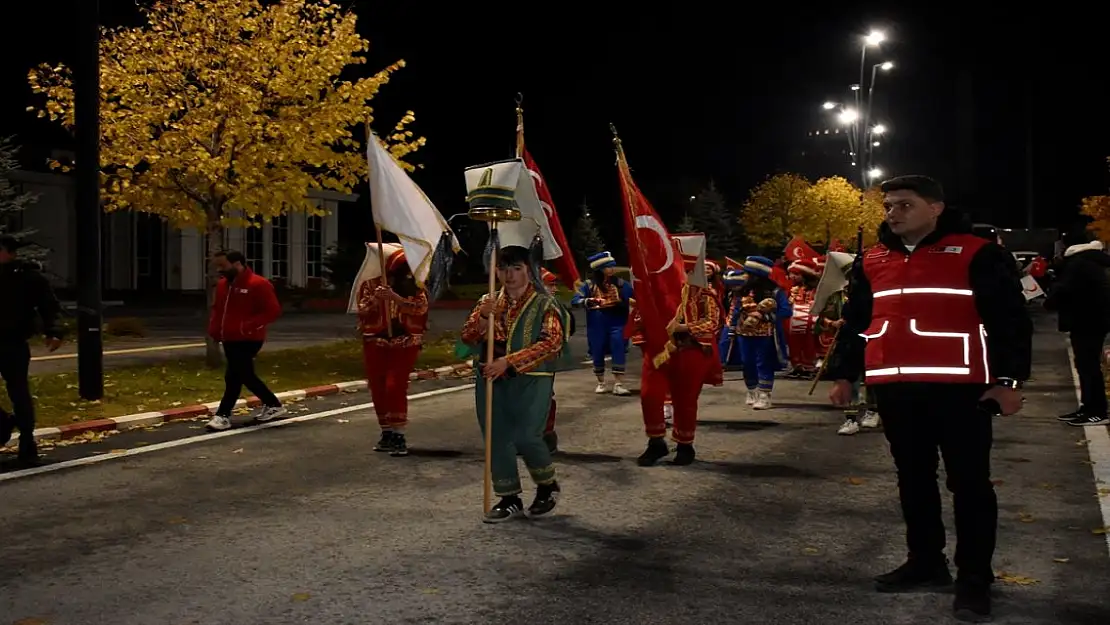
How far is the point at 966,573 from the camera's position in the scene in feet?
17.3

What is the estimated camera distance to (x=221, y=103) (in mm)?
16812

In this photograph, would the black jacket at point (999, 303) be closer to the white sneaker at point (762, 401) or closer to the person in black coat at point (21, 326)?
the person in black coat at point (21, 326)

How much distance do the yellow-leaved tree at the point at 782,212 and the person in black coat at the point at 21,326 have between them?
63434 mm

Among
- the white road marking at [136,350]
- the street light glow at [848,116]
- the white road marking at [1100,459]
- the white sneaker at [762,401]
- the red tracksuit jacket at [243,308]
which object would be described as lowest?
the white road marking at [1100,459]

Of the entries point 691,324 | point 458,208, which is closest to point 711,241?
point 458,208

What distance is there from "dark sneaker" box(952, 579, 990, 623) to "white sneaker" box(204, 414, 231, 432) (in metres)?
8.12

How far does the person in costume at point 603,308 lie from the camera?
15648 millimetres

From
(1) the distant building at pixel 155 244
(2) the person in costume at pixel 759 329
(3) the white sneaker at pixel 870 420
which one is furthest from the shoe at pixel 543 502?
(1) the distant building at pixel 155 244

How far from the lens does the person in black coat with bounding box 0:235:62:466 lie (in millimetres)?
9039

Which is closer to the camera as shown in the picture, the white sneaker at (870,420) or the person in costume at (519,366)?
the person in costume at (519,366)

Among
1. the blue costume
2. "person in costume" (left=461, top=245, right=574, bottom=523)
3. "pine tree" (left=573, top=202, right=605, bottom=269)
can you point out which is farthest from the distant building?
"person in costume" (left=461, top=245, right=574, bottom=523)

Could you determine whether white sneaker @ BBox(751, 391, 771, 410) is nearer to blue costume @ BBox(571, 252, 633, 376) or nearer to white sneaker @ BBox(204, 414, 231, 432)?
blue costume @ BBox(571, 252, 633, 376)

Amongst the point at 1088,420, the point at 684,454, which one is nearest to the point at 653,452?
the point at 684,454

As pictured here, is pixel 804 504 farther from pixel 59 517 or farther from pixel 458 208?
pixel 458 208
